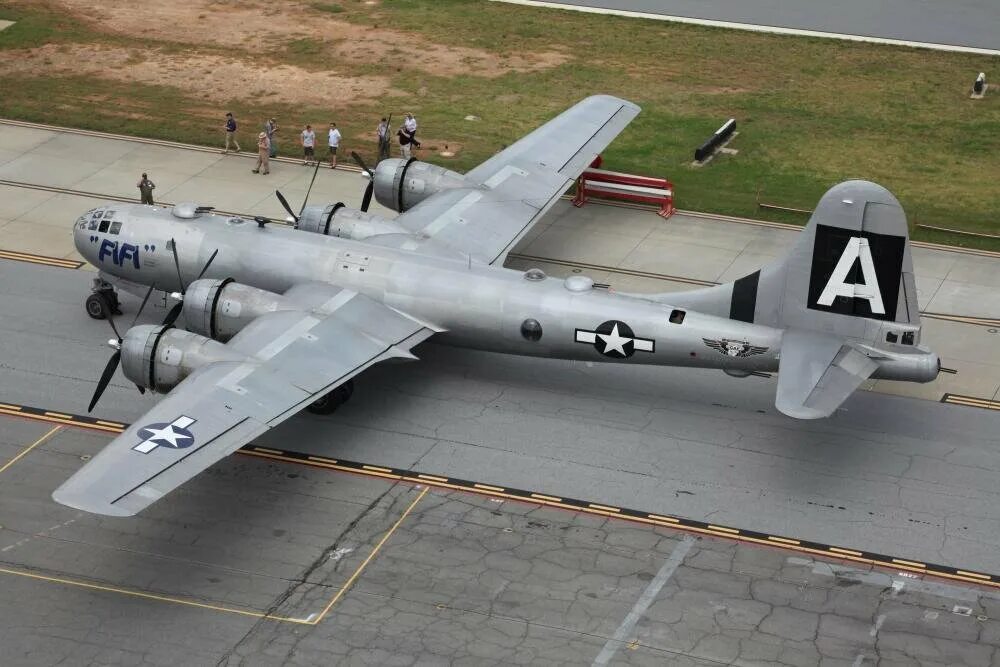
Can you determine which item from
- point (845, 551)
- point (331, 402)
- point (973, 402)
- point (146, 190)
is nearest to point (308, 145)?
point (146, 190)

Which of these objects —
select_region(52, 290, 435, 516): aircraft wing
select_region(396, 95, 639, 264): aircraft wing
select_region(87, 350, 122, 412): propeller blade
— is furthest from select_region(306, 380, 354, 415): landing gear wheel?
select_region(396, 95, 639, 264): aircraft wing

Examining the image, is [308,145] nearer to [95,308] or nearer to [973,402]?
[95,308]

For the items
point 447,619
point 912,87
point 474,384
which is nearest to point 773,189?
point 912,87

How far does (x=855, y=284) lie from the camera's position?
3450 centimetres

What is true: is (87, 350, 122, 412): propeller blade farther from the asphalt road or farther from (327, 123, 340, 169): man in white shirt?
the asphalt road

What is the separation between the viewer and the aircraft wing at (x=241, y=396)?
29594 millimetres

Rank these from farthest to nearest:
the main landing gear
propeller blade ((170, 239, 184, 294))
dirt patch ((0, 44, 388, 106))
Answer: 1. dirt patch ((0, 44, 388, 106))
2. the main landing gear
3. propeller blade ((170, 239, 184, 294))

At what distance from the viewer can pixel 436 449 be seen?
119 feet

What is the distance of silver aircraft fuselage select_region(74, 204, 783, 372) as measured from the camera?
36.4m

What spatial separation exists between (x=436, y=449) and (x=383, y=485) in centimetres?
218

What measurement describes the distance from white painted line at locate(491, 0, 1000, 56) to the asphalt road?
1.66 feet

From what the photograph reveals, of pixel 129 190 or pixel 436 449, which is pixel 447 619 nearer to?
pixel 436 449

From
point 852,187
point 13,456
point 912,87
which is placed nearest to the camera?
point 852,187

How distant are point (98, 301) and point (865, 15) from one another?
46169 millimetres
